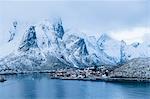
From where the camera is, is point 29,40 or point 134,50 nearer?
point 29,40

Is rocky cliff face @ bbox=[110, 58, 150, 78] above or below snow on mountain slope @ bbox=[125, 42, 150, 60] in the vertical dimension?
below

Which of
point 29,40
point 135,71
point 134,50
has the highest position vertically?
point 29,40

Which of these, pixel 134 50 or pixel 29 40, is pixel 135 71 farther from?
pixel 134 50

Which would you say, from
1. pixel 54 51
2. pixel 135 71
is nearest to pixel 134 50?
pixel 54 51

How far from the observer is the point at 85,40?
113ft

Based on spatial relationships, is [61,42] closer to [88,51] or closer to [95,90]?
[88,51]

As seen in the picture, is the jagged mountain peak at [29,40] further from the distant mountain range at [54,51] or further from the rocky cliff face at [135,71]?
the rocky cliff face at [135,71]

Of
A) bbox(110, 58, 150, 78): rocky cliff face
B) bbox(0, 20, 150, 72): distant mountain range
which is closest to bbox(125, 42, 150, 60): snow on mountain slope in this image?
bbox(0, 20, 150, 72): distant mountain range

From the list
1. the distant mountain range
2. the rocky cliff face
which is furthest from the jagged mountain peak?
the rocky cliff face

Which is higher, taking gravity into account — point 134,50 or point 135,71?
point 134,50

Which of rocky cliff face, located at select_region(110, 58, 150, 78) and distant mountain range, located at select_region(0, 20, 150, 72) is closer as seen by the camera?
rocky cliff face, located at select_region(110, 58, 150, 78)

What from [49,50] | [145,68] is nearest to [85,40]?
[49,50]

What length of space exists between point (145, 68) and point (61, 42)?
18.7 meters

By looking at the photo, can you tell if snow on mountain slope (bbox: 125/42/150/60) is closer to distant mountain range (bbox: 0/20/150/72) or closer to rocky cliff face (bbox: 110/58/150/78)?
distant mountain range (bbox: 0/20/150/72)
